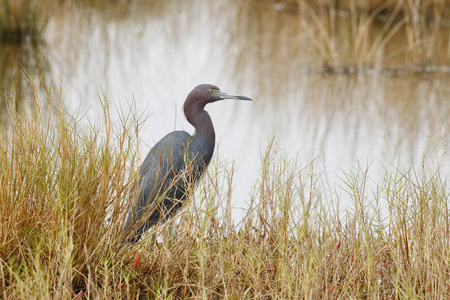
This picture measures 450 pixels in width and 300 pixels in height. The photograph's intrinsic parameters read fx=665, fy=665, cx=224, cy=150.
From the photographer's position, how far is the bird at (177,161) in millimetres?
3105

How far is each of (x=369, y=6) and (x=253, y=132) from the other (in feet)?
19.2

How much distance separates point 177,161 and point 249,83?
12.6 ft

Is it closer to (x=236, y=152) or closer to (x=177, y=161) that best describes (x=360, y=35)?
(x=236, y=152)

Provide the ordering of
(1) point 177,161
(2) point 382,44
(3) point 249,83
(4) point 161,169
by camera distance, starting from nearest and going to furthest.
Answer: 1. (4) point 161,169
2. (1) point 177,161
3. (3) point 249,83
4. (2) point 382,44

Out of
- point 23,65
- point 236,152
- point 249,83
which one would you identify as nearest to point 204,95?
point 236,152

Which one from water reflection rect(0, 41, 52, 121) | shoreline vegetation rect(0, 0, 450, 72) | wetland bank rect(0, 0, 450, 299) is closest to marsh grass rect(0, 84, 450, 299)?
wetland bank rect(0, 0, 450, 299)

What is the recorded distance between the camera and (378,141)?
5453mm

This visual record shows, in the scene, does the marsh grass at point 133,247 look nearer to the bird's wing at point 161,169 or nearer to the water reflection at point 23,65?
the bird's wing at point 161,169

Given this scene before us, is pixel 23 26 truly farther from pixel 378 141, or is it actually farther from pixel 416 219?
pixel 416 219

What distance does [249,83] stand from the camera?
7023 mm

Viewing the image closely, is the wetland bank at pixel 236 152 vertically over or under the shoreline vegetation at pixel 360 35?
under

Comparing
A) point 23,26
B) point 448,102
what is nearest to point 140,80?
point 23,26

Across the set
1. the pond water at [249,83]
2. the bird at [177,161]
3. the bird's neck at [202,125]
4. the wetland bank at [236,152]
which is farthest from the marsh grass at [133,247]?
the pond water at [249,83]

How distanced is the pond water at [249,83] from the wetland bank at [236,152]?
0.03m
